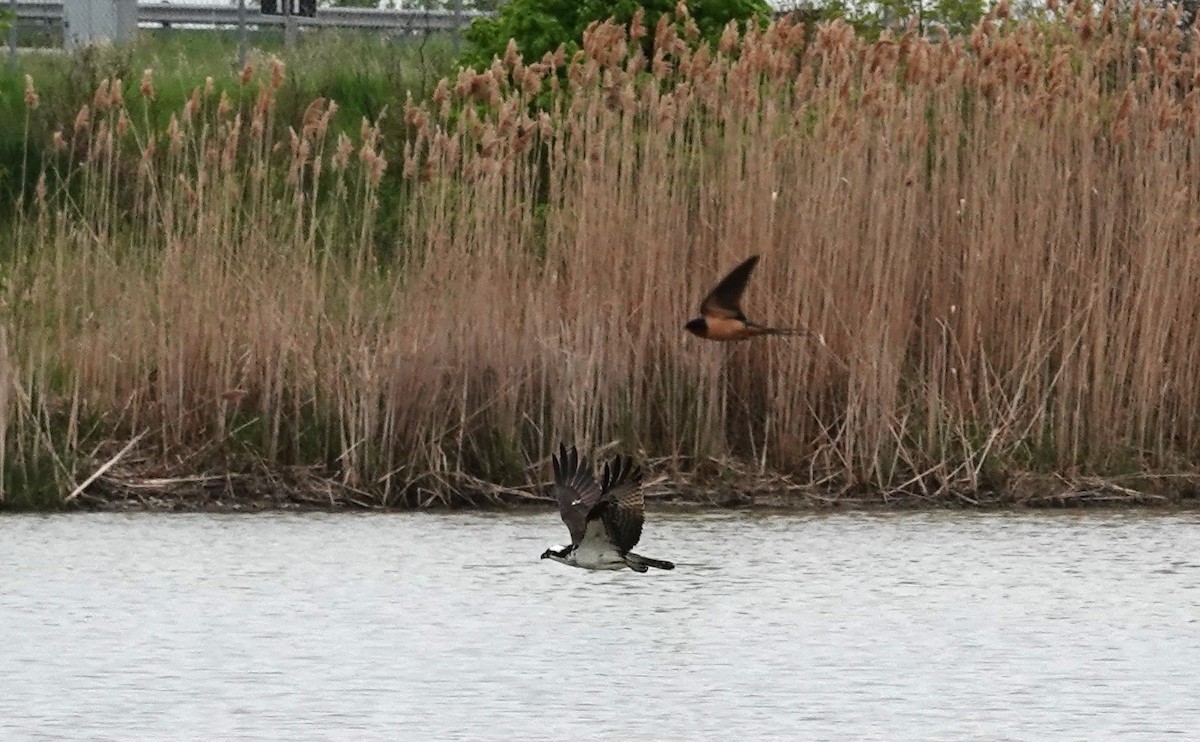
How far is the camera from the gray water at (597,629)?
6020 mm

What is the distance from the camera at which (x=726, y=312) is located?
28.6ft

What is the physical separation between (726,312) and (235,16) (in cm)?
1654

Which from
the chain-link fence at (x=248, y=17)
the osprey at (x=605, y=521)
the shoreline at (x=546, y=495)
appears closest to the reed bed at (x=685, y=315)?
the shoreline at (x=546, y=495)

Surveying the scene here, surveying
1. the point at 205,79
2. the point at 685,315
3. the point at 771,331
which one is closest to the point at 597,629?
the point at 771,331

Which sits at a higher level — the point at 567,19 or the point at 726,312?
the point at 567,19

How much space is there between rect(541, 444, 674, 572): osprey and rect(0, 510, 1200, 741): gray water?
76 mm

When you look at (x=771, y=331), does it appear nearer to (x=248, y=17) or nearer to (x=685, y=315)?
(x=685, y=315)

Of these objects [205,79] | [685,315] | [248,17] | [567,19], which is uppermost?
[248,17]

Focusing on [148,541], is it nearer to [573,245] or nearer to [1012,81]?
[573,245]

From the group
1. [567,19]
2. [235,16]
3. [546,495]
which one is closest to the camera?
[546,495]

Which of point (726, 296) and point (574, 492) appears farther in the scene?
point (726, 296)

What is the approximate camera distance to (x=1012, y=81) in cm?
1008

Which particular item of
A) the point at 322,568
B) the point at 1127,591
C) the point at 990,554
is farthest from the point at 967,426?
the point at 322,568

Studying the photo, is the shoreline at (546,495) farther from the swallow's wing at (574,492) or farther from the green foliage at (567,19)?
the green foliage at (567,19)
